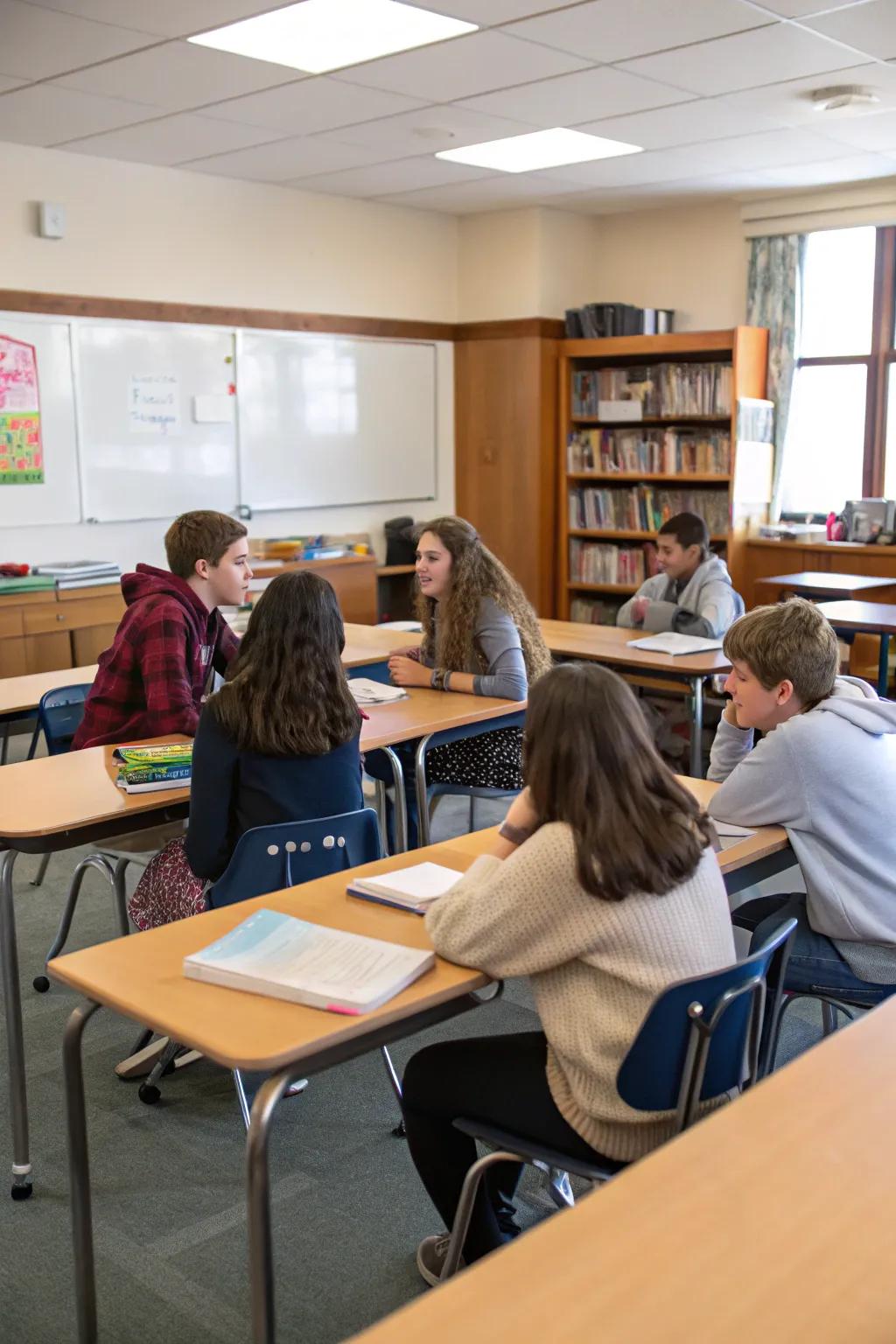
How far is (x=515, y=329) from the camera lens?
25.7 feet

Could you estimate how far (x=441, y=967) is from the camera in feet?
6.27

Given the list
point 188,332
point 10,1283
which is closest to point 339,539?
point 188,332

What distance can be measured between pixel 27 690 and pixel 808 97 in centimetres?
384

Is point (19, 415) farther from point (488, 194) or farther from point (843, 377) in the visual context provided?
point (843, 377)

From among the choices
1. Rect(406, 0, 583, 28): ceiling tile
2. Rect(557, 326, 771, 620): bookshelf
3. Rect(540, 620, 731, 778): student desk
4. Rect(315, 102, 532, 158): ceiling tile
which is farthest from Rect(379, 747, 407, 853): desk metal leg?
Rect(557, 326, 771, 620): bookshelf

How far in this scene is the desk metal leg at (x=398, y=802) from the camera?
3635mm

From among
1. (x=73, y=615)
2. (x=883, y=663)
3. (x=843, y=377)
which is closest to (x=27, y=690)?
(x=73, y=615)

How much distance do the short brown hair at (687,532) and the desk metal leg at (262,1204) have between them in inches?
155

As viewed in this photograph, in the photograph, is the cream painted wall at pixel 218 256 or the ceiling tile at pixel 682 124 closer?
the ceiling tile at pixel 682 124

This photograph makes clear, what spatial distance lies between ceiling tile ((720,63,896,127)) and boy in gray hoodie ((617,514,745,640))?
1698mm

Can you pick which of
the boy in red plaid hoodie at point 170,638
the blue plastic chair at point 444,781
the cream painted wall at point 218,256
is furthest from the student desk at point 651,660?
the cream painted wall at point 218,256

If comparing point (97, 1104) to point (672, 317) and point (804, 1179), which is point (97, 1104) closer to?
point (804, 1179)

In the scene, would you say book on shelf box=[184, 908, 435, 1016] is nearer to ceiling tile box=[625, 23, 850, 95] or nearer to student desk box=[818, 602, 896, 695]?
student desk box=[818, 602, 896, 695]

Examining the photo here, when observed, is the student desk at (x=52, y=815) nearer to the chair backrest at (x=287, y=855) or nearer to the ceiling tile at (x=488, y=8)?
the chair backrest at (x=287, y=855)
